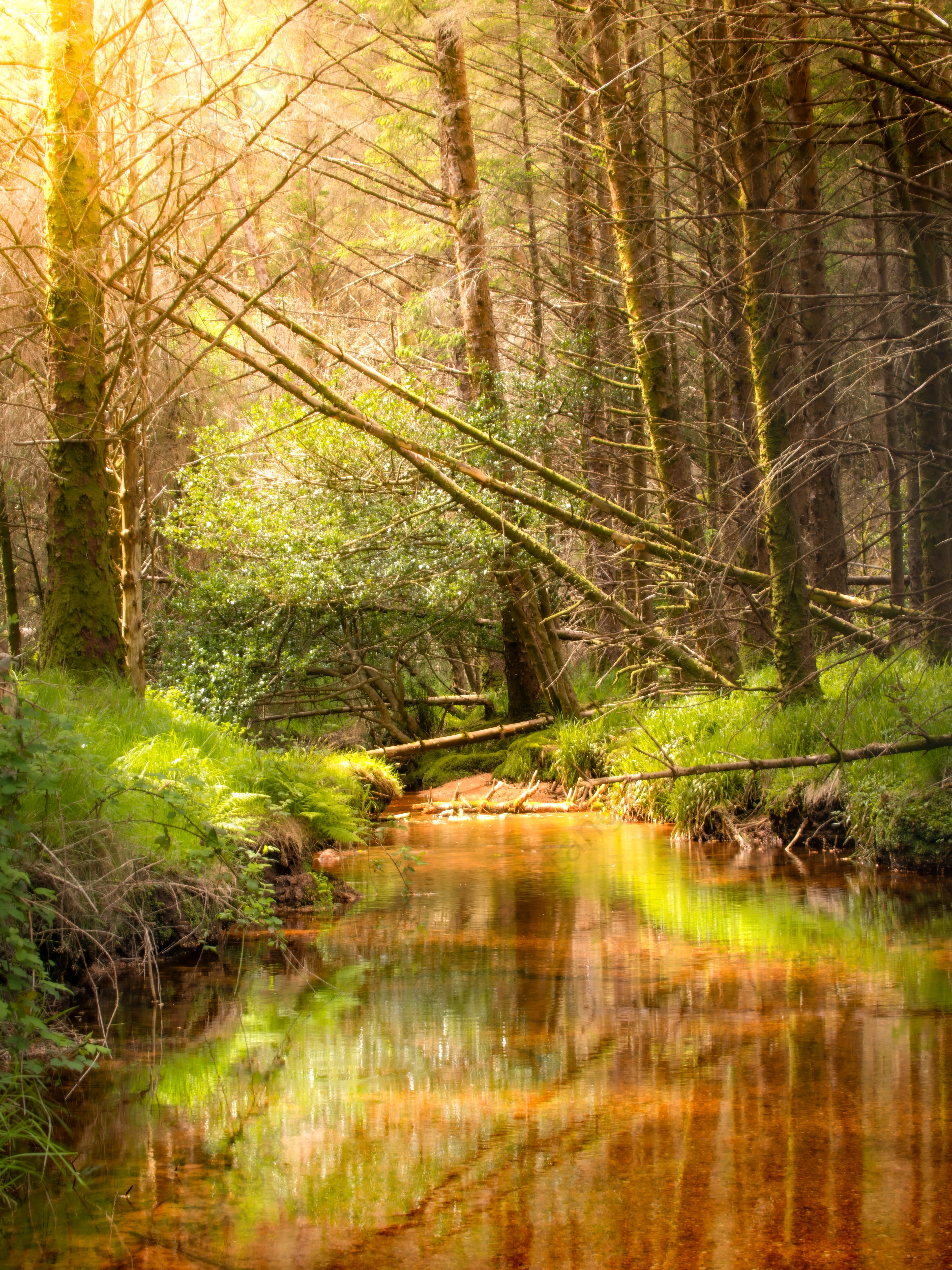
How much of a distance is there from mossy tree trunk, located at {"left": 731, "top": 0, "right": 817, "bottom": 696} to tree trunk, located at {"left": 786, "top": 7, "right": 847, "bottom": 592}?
0.23m

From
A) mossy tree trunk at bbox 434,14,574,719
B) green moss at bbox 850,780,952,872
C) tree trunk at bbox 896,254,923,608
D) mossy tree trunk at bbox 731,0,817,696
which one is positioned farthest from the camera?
mossy tree trunk at bbox 434,14,574,719

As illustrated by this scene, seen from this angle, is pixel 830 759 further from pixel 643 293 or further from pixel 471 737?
pixel 471 737

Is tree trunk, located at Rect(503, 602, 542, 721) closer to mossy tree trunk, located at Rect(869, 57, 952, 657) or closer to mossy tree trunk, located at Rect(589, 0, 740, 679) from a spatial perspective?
mossy tree trunk, located at Rect(589, 0, 740, 679)

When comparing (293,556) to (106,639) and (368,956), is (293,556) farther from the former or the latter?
(368,956)

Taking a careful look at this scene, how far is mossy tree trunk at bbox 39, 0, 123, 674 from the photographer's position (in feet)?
23.0

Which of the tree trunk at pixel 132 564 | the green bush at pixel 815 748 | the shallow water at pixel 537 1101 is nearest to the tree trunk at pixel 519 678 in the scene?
the green bush at pixel 815 748

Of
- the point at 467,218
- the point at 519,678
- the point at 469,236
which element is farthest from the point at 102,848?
the point at 469,236

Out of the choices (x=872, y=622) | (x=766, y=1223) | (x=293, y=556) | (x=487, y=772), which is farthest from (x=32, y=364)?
(x=766, y=1223)

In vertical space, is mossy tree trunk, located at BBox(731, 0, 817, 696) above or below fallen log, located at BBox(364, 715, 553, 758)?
above

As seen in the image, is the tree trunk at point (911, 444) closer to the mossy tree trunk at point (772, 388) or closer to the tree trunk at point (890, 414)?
the tree trunk at point (890, 414)

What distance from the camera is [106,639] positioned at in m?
7.52

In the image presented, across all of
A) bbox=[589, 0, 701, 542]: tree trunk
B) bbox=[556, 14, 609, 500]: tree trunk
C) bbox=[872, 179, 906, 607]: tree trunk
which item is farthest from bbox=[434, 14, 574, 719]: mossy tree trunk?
bbox=[872, 179, 906, 607]: tree trunk

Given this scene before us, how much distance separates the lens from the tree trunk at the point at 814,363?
362 inches

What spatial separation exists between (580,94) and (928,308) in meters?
7.97
